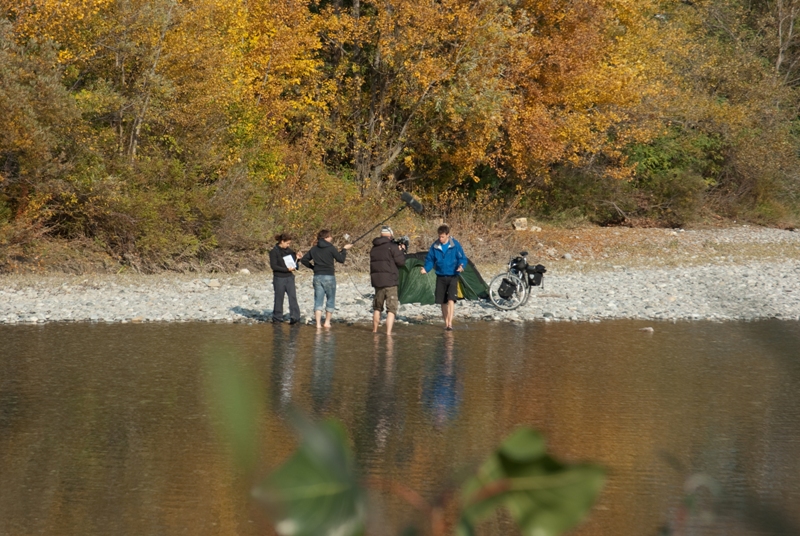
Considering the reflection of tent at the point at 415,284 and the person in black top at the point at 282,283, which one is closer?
the person in black top at the point at 282,283

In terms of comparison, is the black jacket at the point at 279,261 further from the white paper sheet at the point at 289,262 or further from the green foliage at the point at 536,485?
the green foliage at the point at 536,485

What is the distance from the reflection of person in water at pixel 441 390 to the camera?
36.5 ft

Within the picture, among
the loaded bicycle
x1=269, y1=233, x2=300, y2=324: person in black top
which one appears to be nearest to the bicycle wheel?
the loaded bicycle

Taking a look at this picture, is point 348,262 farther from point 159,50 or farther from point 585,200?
point 585,200

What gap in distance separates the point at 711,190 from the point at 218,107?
80.3 feet

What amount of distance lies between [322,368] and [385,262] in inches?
147

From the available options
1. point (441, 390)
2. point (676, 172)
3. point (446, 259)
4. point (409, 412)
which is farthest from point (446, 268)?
point (676, 172)

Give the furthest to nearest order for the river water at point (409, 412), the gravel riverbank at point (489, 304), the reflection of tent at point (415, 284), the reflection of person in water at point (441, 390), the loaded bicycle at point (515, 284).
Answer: the loaded bicycle at point (515, 284) → the reflection of tent at point (415, 284) → the gravel riverbank at point (489, 304) → the reflection of person in water at point (441, 390) → the river water at point (409, 412)

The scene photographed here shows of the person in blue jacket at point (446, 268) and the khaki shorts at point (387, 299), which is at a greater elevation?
the person in blue jacket at point (446, 268)

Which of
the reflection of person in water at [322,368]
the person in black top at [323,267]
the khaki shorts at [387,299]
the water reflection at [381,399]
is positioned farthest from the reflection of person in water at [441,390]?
the person in black top at [323,267]

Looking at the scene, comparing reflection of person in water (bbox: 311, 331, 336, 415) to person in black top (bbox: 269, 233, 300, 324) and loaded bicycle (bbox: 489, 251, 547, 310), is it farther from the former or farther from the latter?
loaded bicycle (bbox: 489, 251, 547, 310)

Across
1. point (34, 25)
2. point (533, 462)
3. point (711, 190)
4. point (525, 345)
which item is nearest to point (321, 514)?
point (533, 462)

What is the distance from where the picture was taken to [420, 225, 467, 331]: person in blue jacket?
17.7 meters

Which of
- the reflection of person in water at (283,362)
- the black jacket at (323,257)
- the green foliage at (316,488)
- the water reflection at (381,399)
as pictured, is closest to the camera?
the green foliage at (316,488)
